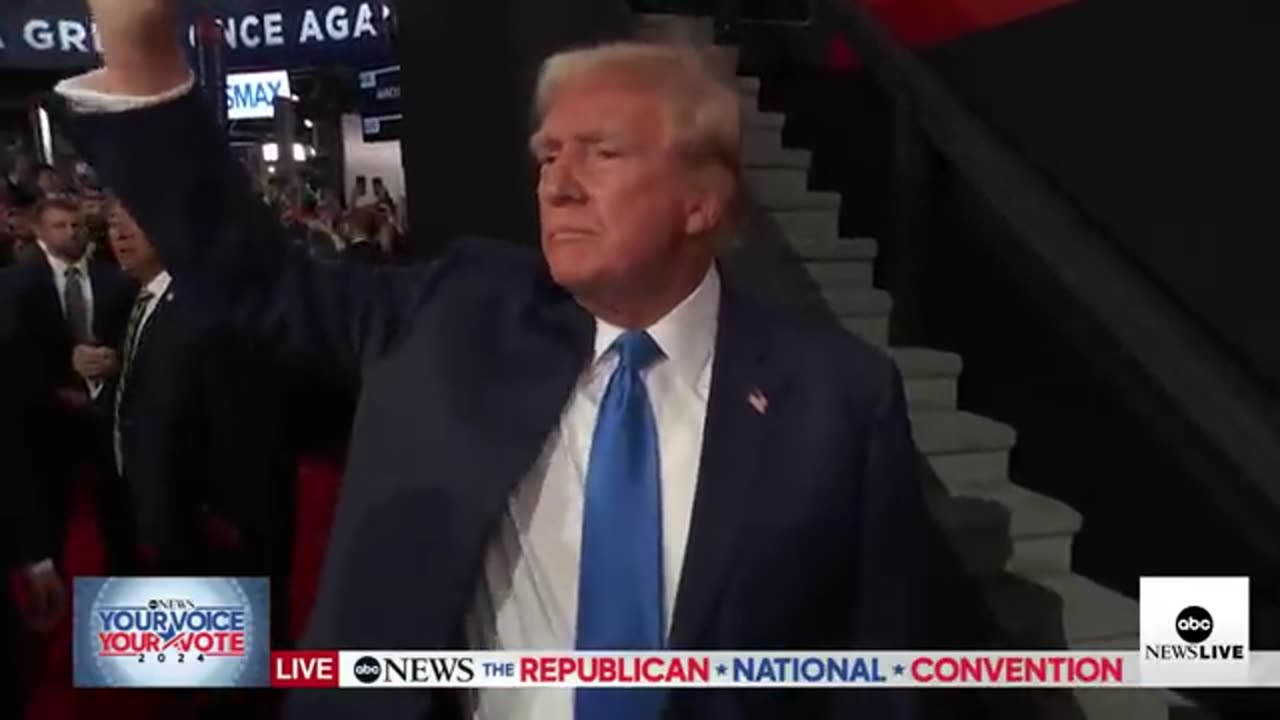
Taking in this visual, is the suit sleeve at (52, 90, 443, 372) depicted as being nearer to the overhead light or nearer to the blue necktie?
the overhead light

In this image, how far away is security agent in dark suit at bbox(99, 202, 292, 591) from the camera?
116 cm

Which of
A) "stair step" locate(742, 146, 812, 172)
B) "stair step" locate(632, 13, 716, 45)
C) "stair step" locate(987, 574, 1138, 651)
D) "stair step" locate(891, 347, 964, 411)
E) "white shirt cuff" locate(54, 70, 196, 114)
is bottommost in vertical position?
"stair step" locate(987, 574, 1138, 651)

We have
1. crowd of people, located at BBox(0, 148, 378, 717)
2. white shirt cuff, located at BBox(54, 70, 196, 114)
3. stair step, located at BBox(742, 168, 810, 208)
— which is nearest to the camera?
white shirt cuff, located at BBox(54, 70, 196, 114)

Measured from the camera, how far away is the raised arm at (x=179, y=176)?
1.08 m

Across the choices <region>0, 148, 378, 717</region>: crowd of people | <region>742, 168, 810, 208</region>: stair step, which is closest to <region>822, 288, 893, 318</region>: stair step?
<region>742, 168, 810, 208</region>: stair step

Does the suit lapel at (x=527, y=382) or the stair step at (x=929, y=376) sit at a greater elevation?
the suit lapel at (x=527, y=382)

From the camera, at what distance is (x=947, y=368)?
1546 millimetres

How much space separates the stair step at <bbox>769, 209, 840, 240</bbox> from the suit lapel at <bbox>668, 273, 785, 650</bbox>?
20 centimetres

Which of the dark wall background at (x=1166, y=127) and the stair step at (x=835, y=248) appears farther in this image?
the dark wall background at (x=1166, y=127)

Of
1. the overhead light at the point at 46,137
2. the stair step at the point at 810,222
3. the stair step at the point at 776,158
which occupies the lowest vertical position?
the stair step at the point at 810,222

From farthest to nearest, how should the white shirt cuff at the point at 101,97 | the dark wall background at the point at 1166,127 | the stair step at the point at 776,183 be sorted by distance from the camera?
1. the dark wall background at the point at 1166,127
2. the stair step at the point at 776,183
3. the white shirt cuff at the point at 101,97

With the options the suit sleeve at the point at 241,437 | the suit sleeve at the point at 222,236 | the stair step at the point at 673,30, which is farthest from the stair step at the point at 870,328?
the suit sleeve at the point at 241,437

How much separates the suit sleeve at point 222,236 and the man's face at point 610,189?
0.53ft

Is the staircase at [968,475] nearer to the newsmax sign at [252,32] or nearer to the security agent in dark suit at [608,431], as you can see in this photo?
the security agent in dark suit at [608,431]
